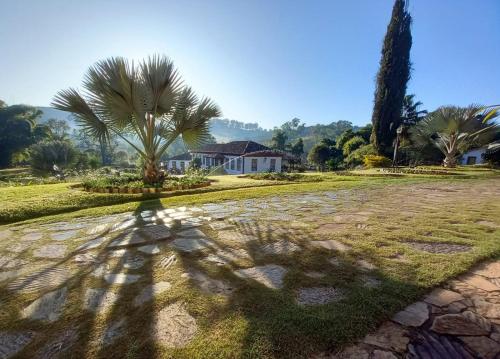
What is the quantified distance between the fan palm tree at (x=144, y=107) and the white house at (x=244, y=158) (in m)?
16.3

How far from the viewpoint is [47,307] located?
56.9 inches

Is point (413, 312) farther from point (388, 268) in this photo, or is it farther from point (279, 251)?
point (279, 251)

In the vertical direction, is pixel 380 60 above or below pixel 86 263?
above

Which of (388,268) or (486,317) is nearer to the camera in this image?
(486,317)

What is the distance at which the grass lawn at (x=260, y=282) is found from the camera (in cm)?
116

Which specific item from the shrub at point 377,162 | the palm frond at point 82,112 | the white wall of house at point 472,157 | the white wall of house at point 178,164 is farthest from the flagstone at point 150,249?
the white wall of house at point 178,164

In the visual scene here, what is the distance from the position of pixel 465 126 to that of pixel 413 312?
15.3m

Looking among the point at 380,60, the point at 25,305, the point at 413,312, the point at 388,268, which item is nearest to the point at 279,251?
the point at 388,268

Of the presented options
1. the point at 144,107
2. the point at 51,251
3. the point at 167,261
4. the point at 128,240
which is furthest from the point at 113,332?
the point at 144,107

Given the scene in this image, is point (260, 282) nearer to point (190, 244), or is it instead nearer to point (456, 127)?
point (190, 244)

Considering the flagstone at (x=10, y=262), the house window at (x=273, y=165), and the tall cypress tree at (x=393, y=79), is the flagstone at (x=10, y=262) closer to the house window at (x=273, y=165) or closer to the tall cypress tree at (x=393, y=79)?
the tall cypress tree at (x=393, y=79)

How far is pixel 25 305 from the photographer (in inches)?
57.9

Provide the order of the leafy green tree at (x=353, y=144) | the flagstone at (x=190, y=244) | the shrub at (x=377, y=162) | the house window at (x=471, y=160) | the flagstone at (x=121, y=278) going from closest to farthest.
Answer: the flagstone at (x=121, y=278) < the flagstone at (x=190, y=244) < the shrub at (x=377, y=162) < the house window at (x=471, y=160) < the leafy green tree at (x=353, y=144)

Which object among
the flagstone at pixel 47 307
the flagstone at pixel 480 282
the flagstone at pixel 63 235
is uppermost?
the flagstone at pixel 480 282
